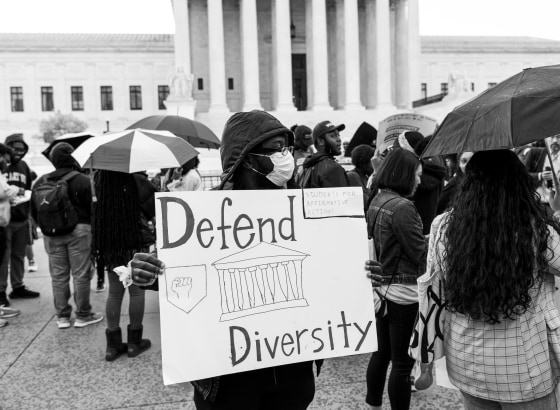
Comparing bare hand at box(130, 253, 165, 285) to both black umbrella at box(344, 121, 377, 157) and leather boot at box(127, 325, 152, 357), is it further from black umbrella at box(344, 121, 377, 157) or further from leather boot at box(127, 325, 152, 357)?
black umbrella at box(344, 121, 377, 157)

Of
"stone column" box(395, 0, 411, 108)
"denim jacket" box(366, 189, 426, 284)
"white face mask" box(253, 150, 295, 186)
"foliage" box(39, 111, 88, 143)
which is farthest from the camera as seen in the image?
"foliage" box(39, 111, 88, 143)

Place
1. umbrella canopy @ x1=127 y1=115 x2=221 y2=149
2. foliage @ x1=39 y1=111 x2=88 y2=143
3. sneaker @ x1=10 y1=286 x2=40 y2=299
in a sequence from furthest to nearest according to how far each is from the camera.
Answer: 1. foliage @ x1=39 y1=111 x2=88 y2=143
2. umbrella canopy @ x1=127 y1=115 x2=221 y2=149
3. sneaker @ x1=10 y1=286 x2=40 y2=299

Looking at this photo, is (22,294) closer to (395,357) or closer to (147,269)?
(395,357)

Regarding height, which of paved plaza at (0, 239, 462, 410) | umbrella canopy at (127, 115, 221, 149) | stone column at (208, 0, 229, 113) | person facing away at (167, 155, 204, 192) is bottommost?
paved plaza at (0, 239, 462, 410)

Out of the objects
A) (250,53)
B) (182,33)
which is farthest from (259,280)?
(182,33)

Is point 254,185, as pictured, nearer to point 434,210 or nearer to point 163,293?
point 163,293

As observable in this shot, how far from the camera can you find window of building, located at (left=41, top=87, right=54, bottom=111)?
5934 cm

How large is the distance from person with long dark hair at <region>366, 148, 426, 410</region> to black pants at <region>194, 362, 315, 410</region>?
49.0 inches

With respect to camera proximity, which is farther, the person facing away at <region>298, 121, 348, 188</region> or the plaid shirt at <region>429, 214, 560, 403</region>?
the person facing away at <region>298, 121, 348, 188</region>

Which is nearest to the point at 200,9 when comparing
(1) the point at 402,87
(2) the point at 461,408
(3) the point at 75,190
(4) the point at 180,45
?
(4) the point at 180,45

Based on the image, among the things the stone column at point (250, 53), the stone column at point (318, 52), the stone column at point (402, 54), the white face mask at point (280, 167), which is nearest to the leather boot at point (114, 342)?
the white face mask at point (280, 167)

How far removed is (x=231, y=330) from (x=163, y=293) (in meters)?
0.32

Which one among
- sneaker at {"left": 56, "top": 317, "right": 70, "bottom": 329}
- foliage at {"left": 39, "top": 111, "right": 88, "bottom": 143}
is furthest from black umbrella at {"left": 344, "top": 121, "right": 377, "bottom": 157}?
foliage at {"left": 39, "top": 111, "right": 88, "bottom": 143}

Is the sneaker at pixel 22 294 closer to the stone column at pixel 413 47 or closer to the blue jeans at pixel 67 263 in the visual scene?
the blue jeans at pixel 67 263
